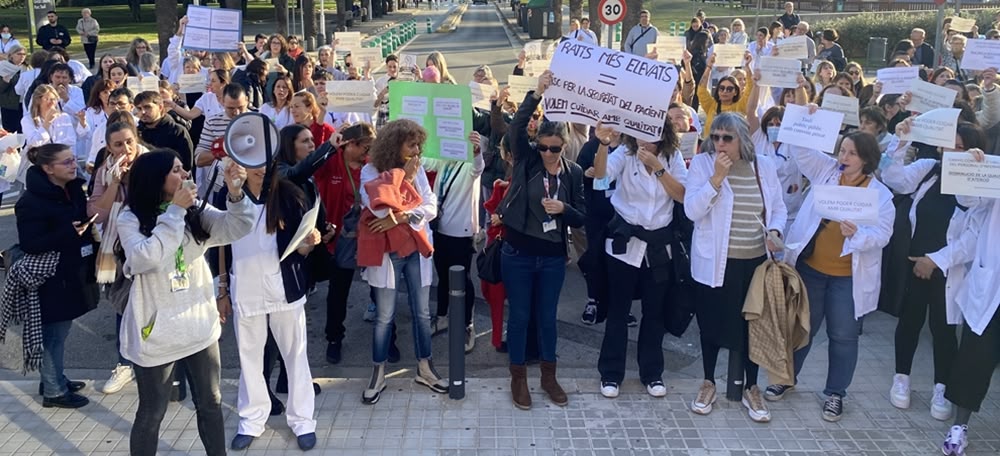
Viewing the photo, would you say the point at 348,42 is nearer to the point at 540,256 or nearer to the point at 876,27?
the point at 540,256

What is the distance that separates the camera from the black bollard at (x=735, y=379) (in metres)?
5.73

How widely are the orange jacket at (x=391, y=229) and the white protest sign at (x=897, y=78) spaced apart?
5.12 m

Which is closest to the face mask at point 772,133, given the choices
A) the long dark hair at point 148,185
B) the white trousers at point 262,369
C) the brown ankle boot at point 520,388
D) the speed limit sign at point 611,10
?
the brown ankle boot at point 520,388

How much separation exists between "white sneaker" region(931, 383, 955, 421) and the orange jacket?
3609 millimetres

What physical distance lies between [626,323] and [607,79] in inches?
66.6

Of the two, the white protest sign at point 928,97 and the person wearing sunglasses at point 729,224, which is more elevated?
the white protest sign at point 928,97

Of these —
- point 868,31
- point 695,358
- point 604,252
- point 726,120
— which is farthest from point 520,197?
point 868,31

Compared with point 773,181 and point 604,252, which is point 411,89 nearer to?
point 604,252

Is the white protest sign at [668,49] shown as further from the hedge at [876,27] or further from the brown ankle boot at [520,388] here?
the hedge at [876,27]

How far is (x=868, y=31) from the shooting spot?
1194 inches

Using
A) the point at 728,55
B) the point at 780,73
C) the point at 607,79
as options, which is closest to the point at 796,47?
the point at 728,55

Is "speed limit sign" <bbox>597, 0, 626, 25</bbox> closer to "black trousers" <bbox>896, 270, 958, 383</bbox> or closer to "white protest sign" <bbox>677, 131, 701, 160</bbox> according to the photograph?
"white protest sign" <bbox>677, 131, 701, 160</bbox>

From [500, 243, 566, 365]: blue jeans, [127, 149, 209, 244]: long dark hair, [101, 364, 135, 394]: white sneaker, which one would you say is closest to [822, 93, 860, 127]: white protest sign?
[500, 243, 566, 365]: blue jeans

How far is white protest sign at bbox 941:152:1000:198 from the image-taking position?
16.1ft
